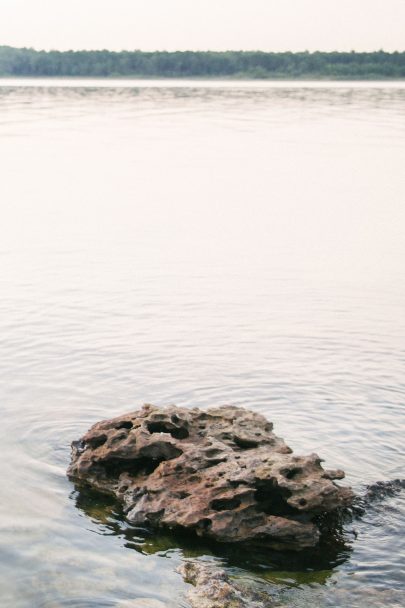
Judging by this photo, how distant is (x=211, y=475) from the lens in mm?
8961

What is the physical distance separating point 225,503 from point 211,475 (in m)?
0.34

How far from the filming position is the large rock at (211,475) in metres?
8.66

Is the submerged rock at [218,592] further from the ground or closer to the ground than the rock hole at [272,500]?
closer to the ground

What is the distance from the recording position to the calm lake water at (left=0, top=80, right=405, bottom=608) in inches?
339

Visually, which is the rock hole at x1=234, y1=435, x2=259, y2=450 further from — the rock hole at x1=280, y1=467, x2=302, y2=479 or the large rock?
the rock hole at x1=280, y1=467, x2=302, y2=479

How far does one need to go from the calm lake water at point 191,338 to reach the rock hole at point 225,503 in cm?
38

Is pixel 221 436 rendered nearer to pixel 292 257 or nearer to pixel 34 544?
pixel 34 544

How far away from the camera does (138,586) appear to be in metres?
8.28

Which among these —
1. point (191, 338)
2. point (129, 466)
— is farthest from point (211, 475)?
point (191, 338)

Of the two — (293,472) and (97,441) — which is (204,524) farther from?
(97,441)

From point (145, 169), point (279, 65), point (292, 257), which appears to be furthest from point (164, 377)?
point (279, 65)

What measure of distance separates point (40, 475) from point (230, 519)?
8.93 ft

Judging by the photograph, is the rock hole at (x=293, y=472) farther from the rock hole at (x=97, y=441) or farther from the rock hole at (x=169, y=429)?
the rock hole at (x=97, y=441)

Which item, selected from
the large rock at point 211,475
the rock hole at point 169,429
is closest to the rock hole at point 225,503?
the large rock at point 211,475
